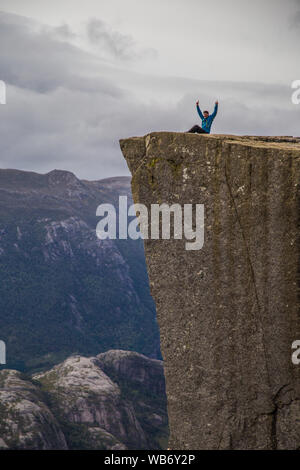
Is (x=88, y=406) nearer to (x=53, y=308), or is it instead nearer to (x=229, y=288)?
(x=229, y=288)

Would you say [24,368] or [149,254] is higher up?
[149,254]

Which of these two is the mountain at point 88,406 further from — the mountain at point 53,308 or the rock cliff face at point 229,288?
the rock cliff face at point 229,288

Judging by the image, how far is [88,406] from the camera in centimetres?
7450

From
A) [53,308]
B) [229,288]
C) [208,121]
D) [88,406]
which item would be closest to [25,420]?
[88,406]

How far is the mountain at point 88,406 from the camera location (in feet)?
201

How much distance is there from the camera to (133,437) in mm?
78250

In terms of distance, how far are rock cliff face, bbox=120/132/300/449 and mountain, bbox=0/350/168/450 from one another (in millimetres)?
42550

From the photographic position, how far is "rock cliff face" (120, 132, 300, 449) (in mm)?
13594

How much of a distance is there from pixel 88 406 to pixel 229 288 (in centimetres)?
6414

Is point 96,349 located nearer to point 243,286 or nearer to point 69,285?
point 69,285

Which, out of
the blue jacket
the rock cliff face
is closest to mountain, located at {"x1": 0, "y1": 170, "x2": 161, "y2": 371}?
the blue jacket

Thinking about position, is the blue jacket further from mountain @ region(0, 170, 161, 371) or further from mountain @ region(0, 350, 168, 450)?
mountain @ region(0, 170, 161, 371)
